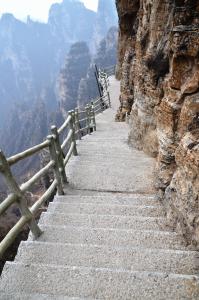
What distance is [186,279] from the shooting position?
10.4 feet

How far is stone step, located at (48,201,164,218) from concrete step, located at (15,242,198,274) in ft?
3.71

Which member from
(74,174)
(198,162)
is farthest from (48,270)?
(74,174)

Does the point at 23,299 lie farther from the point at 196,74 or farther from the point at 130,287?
the point at 196,74

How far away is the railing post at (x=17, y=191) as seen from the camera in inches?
136

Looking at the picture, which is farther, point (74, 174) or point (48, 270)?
point (74, 174)

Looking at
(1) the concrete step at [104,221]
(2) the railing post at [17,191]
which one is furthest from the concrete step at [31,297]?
(1) the concrete step at [104,221]

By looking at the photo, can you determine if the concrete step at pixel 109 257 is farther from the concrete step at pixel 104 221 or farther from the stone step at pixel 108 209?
the stone step at pixel 108 209

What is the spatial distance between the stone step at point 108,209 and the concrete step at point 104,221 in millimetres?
223

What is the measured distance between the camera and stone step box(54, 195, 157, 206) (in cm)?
537

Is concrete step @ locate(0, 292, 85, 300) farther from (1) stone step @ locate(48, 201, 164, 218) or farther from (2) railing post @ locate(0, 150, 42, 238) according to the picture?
(1) stone step @ locate(48, 201, 164, 218)

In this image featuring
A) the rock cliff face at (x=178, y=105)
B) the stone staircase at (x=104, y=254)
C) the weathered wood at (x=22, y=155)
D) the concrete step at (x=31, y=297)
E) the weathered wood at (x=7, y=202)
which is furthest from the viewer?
the rock cliff face at (x=178, y=105)

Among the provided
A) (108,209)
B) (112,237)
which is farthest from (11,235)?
(108,209)

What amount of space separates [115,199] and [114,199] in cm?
2

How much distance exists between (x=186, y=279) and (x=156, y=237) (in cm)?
95
